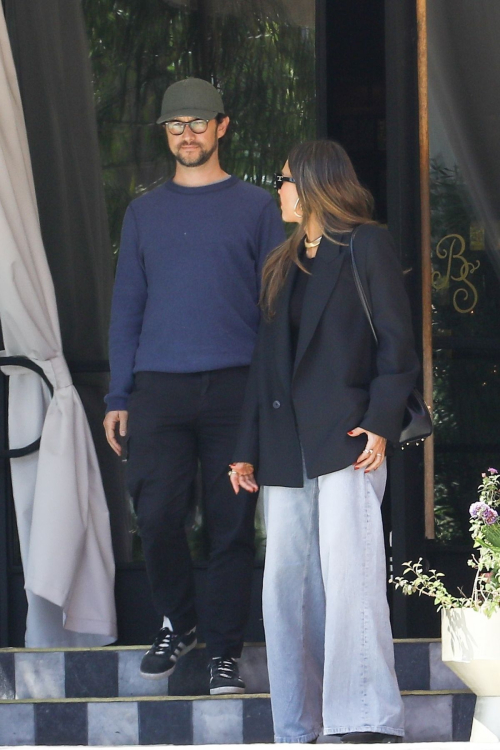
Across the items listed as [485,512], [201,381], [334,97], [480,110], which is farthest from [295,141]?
[485,512]

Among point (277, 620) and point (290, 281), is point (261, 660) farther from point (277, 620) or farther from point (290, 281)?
point (290, 281)

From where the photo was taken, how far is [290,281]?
3.72 meters

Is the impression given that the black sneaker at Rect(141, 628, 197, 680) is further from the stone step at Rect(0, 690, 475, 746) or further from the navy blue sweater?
the navy blue sweater

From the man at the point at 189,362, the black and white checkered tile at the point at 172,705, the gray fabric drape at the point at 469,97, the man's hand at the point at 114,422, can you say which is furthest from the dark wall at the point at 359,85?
the black and white checkered tile at the point at 172,705

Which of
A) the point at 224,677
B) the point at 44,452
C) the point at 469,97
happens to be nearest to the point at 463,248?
the point at 469,97

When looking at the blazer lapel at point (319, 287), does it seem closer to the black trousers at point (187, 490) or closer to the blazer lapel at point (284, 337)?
the blazer lapel at point (284, 337)

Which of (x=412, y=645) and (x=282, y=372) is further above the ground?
(x=282, y=372)

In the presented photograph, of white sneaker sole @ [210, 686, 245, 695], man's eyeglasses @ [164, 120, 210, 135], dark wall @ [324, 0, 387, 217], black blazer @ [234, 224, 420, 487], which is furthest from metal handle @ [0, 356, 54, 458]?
dark wall @ [324, 0, 387, 217]

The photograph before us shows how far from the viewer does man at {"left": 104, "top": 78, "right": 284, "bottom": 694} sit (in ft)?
13.7

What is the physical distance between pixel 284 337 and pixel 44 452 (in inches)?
54.0

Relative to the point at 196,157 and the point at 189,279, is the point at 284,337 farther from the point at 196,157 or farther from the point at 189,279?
the point at 196,157

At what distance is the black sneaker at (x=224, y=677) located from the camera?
13.2 feet

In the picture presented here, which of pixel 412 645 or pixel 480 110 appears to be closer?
pixel 412 645

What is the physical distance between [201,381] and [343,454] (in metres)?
0.82
